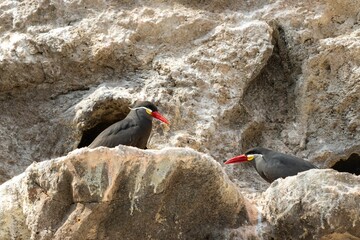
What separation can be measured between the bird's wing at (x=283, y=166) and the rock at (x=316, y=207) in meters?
0.91

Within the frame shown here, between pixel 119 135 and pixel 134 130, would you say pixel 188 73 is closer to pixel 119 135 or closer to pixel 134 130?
pixel 134 130

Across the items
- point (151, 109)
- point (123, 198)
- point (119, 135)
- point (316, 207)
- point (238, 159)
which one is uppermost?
point (123, 198)

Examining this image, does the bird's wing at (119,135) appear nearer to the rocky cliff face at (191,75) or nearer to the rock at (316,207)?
the rocky cliff face at (191,75)

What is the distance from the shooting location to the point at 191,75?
29.2 feet

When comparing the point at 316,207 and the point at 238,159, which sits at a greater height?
the point at 316,207

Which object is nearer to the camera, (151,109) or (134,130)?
(134,130)

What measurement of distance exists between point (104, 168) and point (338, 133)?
3201 mm

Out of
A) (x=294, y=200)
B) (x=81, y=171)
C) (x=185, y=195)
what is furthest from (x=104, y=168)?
(x=294, y=200)

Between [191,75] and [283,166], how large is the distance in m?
1.60

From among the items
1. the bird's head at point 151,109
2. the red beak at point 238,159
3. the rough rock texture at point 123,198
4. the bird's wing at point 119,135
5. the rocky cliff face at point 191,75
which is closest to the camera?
the rough rock texture at point 123,198

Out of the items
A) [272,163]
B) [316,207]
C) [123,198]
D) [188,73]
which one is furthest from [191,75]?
[316,207]

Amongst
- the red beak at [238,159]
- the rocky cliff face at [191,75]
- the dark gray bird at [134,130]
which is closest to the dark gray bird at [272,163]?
the red beak at [238,159]

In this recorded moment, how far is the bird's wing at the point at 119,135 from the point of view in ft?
26.8

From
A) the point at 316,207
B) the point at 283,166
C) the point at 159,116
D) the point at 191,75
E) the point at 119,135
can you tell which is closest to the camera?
the point at 316,207
